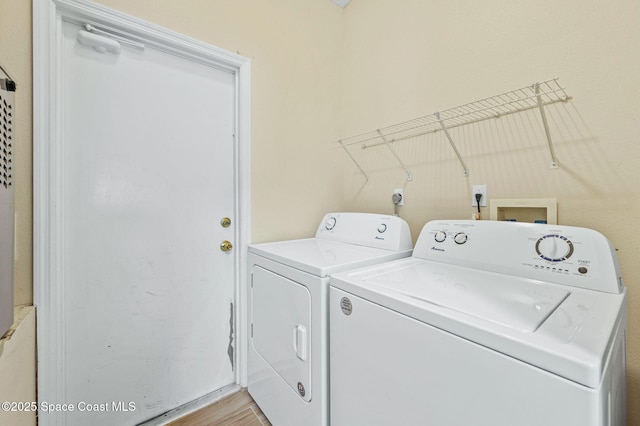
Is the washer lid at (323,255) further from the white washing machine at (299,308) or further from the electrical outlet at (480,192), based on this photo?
the electrical outlet at (480,192)

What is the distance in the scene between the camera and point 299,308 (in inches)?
44.8

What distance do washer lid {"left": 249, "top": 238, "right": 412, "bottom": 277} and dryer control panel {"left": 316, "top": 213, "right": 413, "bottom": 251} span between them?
0.13 feet

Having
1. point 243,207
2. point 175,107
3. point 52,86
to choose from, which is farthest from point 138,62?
point 243,207

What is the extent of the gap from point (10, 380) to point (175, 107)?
4.39ft

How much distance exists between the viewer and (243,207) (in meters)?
1.66

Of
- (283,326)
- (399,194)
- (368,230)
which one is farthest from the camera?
(399,194)

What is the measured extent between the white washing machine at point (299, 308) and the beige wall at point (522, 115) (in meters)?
0.35

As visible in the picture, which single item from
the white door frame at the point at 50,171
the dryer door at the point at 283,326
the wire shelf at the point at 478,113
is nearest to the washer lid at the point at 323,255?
the dryer door at the point at 283,326

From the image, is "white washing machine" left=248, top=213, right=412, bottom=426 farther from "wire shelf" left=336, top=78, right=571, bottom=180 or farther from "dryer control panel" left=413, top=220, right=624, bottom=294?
"wire shelf" left=336, top=78, right=571, bottom=180

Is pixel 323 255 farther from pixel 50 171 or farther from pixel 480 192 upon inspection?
pixel 50 171

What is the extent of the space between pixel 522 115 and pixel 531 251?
68 centimetres

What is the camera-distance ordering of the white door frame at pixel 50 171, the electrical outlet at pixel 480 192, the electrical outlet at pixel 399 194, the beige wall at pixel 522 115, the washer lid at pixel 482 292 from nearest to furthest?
1. the washer lid at pixel 482 292
2. the beige wall at pixel 522 115
3. the white door frame at pixel 50 171
4. the electrical outlet at pixel 480 192
5. the electrical outlet at pixel 399 194

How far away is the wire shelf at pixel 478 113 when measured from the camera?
1.13 metres

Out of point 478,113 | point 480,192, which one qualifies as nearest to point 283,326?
point 480,192
